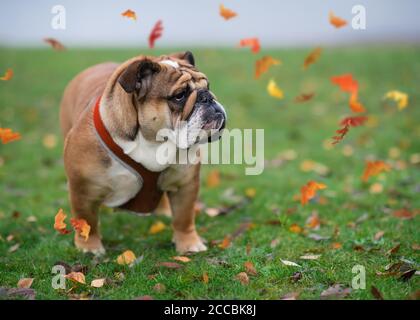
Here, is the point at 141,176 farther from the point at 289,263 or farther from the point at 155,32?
the point at 155,32

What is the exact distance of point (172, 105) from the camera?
3576 mm

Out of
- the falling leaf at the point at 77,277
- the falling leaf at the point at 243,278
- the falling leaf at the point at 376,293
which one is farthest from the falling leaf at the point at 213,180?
the falling leaf at the point at 376,293

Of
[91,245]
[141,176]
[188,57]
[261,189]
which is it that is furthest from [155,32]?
[261,189]

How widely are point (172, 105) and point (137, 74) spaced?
307 mm

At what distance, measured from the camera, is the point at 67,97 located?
15.9 feet

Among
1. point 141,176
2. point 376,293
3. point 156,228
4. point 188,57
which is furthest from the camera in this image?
point 156,228

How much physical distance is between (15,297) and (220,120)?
174 cm

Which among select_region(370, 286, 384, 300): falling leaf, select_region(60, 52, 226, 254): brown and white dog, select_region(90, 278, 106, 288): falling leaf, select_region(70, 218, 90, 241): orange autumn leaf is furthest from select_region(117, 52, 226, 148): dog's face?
select_region(370, 286, 384, 300): falling leaf

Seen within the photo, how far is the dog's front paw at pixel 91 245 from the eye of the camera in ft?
13.7

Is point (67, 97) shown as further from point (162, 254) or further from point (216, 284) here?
point (216, 284)

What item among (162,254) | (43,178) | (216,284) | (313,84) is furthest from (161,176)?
(313,84)

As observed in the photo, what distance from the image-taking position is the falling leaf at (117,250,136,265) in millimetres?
3895

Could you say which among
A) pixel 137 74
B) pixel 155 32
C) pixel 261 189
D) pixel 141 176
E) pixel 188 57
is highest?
pixel 155 32

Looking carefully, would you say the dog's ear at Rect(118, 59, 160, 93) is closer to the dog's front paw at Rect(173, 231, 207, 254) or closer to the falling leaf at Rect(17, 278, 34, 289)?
the dog's front paw at Rect(173, 231, 207, 254)
